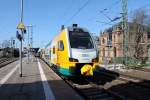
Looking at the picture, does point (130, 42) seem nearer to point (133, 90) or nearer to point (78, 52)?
point (78, 52)

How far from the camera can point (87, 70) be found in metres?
19.4

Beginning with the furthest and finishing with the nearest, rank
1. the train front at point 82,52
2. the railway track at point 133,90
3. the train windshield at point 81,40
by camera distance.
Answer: the train windshield at point 81,40, the train front at point 82,52, the railway track at point 133,90

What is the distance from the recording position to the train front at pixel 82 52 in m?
19.5

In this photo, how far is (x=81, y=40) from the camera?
2061 cm

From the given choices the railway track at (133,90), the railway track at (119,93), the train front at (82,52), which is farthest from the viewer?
the train front at (82,52)

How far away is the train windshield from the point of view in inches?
799

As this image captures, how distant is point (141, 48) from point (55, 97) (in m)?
49.7

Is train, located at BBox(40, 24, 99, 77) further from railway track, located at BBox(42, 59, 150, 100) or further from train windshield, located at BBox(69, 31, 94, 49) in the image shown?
railway track, located at BBox(42, 59, 150, 100)

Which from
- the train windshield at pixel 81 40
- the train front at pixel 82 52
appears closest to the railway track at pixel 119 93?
the train front at pixel 82 52

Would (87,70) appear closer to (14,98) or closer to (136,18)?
(14,98)

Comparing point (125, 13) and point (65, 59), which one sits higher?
point (125, 13)

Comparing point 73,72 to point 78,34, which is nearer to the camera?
point 73,72

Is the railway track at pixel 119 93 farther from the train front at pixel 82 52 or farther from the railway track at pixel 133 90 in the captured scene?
the train front at pixel 82 52

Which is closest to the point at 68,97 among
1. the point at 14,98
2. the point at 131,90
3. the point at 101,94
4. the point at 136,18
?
the point at 14,98
